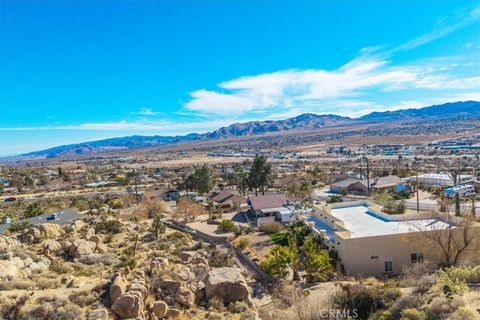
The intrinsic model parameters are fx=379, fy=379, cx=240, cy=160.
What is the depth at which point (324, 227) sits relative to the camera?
99.9 feet

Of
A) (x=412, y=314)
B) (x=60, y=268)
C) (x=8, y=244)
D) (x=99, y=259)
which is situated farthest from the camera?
(x=8, y=244)

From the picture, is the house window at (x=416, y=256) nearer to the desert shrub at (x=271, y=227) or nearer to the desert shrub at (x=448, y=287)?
the desert shrub at (x=448, y=287)

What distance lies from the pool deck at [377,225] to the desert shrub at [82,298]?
15.6 m

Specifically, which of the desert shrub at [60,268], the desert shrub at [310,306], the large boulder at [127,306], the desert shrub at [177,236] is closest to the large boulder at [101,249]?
the desert shrub at [60,268]

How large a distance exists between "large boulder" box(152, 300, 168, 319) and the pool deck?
13140 millimetres

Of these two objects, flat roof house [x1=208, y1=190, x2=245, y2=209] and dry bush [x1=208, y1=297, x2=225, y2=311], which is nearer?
dry bush [x1=208, y1=297, x2=225, y2=311]

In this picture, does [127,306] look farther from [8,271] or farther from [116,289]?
[8,271]

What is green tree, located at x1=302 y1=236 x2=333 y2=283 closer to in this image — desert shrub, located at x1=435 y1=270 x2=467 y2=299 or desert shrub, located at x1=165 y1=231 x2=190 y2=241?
desert shrub, located at x1=435 y1=270 x2=467 y2=299

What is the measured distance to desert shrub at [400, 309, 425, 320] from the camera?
496 inches

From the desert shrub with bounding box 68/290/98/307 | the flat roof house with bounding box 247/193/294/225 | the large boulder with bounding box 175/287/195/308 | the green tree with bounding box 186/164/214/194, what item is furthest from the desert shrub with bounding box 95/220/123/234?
the green tree with bounding box 186/164/214/194

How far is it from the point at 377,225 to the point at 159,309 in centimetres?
1719

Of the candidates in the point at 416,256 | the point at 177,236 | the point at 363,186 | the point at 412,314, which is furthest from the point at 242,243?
the point at 363,186

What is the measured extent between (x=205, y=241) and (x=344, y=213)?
1221cm

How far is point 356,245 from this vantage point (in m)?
22.9
